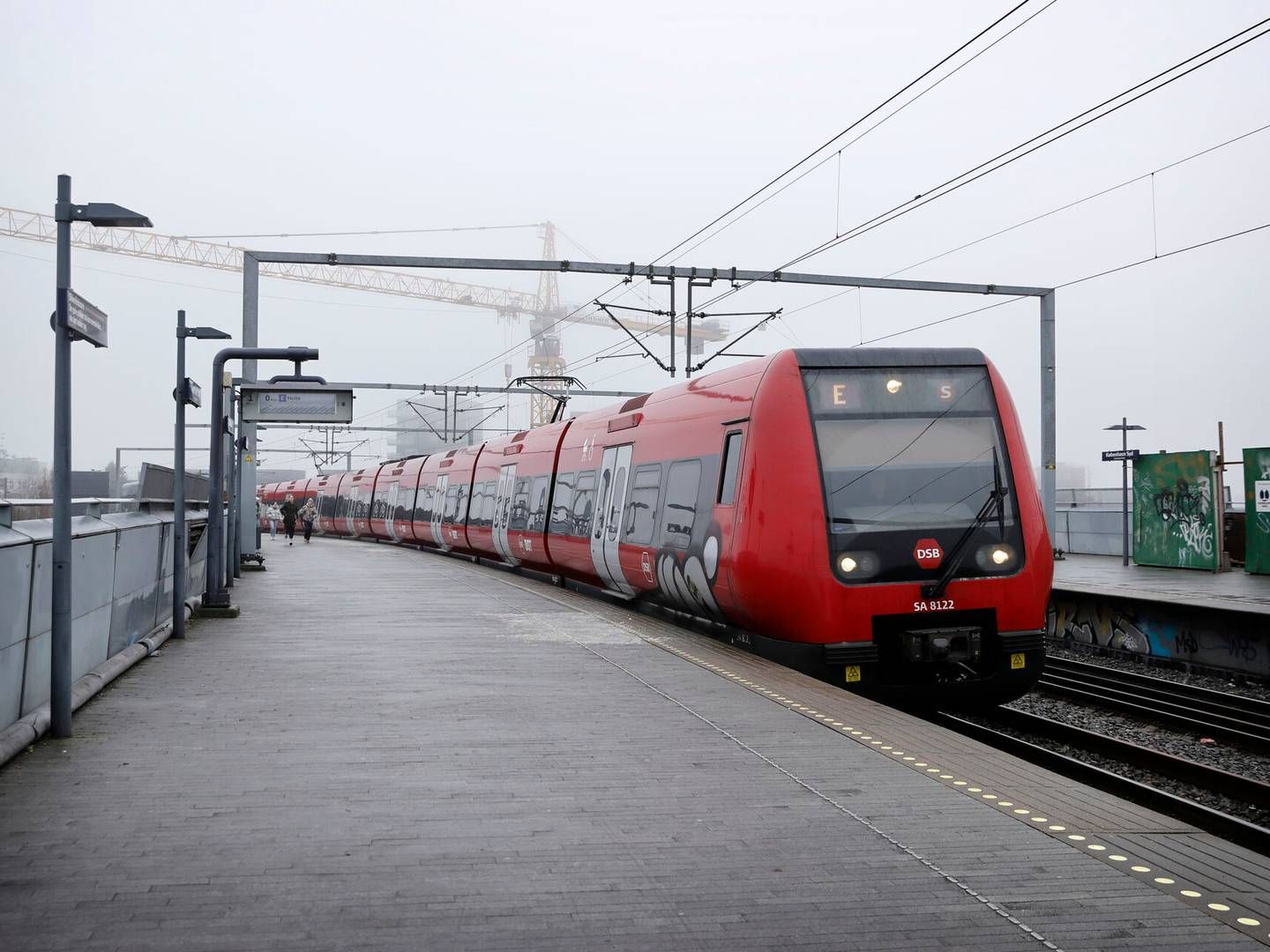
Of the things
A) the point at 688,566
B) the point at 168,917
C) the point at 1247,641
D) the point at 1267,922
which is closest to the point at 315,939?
the point at 168,917

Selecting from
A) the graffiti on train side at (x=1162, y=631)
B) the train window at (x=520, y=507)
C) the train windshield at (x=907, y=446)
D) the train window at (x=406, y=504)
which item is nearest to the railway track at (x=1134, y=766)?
the train windshield at (x=907, y=446)

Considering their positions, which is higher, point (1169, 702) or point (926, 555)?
point (926, 555)

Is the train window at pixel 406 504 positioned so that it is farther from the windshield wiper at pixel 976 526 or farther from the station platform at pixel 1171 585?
the windshield wiper at pixel 976 526

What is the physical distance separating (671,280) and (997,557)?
399 inches

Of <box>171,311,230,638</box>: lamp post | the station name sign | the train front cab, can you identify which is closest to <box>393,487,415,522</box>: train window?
<box>171,311,230,638</box>: lamp post

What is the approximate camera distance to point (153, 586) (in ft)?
38.6

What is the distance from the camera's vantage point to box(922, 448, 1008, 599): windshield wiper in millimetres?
9742

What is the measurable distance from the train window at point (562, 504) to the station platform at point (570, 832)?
9849mm

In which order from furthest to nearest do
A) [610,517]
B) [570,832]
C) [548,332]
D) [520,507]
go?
1. [548,332]
2. [520,507]
3. [610,517]
4. [570,832]

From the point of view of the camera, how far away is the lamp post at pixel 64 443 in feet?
23.0

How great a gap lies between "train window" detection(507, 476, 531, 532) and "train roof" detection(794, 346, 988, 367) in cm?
1235

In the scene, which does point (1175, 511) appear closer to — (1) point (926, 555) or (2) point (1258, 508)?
(2) point (1258, 508)

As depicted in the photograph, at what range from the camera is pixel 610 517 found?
1611 centimetres

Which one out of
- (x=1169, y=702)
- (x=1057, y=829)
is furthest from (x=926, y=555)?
(x=1057, y=829)
